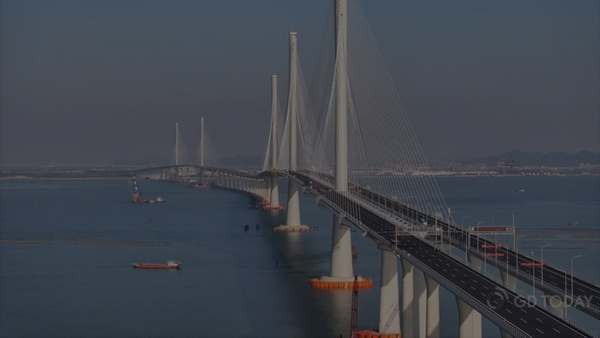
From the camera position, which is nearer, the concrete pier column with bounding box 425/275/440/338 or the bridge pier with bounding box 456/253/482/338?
the bridge pier with bounding box 456/253/482/338

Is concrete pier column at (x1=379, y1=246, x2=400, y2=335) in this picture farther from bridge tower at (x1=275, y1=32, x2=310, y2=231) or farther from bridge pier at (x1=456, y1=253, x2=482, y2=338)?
bridge tower at (x1=275, y1=32, x2=310, y2=231)

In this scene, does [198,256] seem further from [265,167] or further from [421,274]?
[265,167]

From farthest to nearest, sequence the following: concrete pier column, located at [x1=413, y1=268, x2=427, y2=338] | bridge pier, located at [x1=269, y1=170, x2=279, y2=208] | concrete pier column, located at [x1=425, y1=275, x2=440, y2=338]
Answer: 1. bridge pier, located at [x1=269, y1=170, x2=279, y2=208]
2. concrete pier column, located at [x1=413, y1=268, x2=427, y2=338]
3. concrete pier column, located at [x1=425, y1=275, x2=440, y2=338]

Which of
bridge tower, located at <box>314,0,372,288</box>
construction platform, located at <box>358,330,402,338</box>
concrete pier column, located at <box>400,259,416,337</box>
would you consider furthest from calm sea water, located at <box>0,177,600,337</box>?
concrete pier column, located at <box>400,259,416,337</box>

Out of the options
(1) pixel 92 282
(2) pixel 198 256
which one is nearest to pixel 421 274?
(1) pixel 92 282

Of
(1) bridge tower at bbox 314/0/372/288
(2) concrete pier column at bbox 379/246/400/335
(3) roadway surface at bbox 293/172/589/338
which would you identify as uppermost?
(1) bridge tower at bbox 314/0/372/288

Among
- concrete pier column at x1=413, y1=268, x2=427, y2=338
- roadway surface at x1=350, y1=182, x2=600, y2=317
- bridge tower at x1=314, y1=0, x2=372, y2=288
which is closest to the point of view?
roadway surface at x1=350, y1=182, x2=600, y2=317

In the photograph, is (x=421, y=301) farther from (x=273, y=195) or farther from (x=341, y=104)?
(x=273, y=195)
